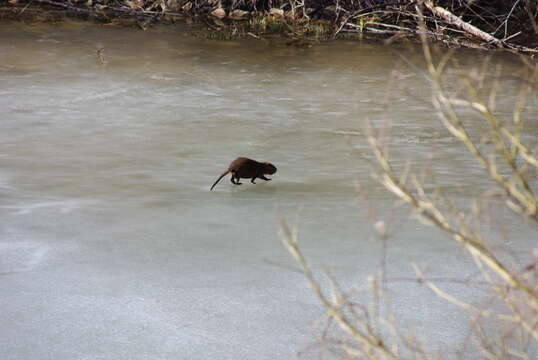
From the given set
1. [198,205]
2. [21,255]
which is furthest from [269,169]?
[21,255]

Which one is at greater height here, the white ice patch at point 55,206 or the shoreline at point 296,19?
the white ice patch at point 55,206

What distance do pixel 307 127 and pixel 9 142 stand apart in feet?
7.17

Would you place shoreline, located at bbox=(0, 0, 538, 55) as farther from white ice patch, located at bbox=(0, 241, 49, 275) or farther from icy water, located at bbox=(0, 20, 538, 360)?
white ice patch, located at bbox=(0, 241, 49, 275)

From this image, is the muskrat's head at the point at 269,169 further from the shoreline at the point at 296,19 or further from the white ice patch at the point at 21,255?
the shoreline at the point at 296,19

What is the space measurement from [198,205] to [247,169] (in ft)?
1.27

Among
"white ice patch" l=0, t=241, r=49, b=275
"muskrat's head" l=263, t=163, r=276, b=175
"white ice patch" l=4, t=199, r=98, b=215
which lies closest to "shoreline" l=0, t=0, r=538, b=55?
"muskrat's head" l=263, t=163, r=276, b=175

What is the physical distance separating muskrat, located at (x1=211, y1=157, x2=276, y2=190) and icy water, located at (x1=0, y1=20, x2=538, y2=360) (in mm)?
111

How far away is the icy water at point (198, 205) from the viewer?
2844mm

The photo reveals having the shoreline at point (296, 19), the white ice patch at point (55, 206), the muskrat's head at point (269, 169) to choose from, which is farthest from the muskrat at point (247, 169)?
the shoreline at point (296, 19)

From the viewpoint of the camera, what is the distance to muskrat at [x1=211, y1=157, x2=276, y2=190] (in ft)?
14.7

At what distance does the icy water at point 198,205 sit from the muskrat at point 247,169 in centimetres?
11

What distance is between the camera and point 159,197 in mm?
4484

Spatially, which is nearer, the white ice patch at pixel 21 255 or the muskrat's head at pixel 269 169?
the white ice patch at pixel 21 255

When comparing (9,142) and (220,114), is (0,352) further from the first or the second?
(220,114)
